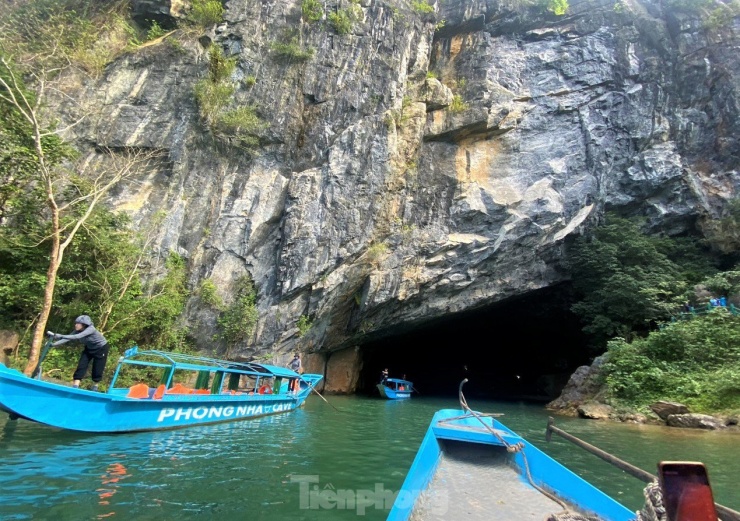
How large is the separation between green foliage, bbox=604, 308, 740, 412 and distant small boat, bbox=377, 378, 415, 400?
363 inches

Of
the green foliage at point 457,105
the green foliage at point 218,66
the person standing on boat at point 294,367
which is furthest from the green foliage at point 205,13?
the person standing on boat at point 294,367

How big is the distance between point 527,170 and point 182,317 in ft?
50.5

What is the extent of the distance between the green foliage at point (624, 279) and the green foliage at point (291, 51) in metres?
15.0

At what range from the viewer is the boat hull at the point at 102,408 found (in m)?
6.08

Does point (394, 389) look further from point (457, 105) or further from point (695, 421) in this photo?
point (457, 105)

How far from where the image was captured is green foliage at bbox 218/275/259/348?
1516 centimetres

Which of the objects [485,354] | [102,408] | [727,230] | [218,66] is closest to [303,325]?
[102,408]

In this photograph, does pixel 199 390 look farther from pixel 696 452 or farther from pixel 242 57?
pixel 242 57

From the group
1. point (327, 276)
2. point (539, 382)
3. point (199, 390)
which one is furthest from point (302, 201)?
point (539, 382)

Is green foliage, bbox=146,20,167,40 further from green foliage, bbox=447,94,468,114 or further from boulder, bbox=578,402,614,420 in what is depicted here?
boulder, bbox=578,402,614,420

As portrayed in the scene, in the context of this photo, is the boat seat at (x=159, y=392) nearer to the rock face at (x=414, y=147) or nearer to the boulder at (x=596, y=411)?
the rock face at (x=414, y=147)

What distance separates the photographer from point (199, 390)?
10094 millimetres

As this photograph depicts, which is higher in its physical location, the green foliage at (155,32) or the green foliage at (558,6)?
the green foliage at (558,6)

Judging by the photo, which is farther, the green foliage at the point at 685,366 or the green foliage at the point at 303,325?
the green foliage at the point at 303,325
